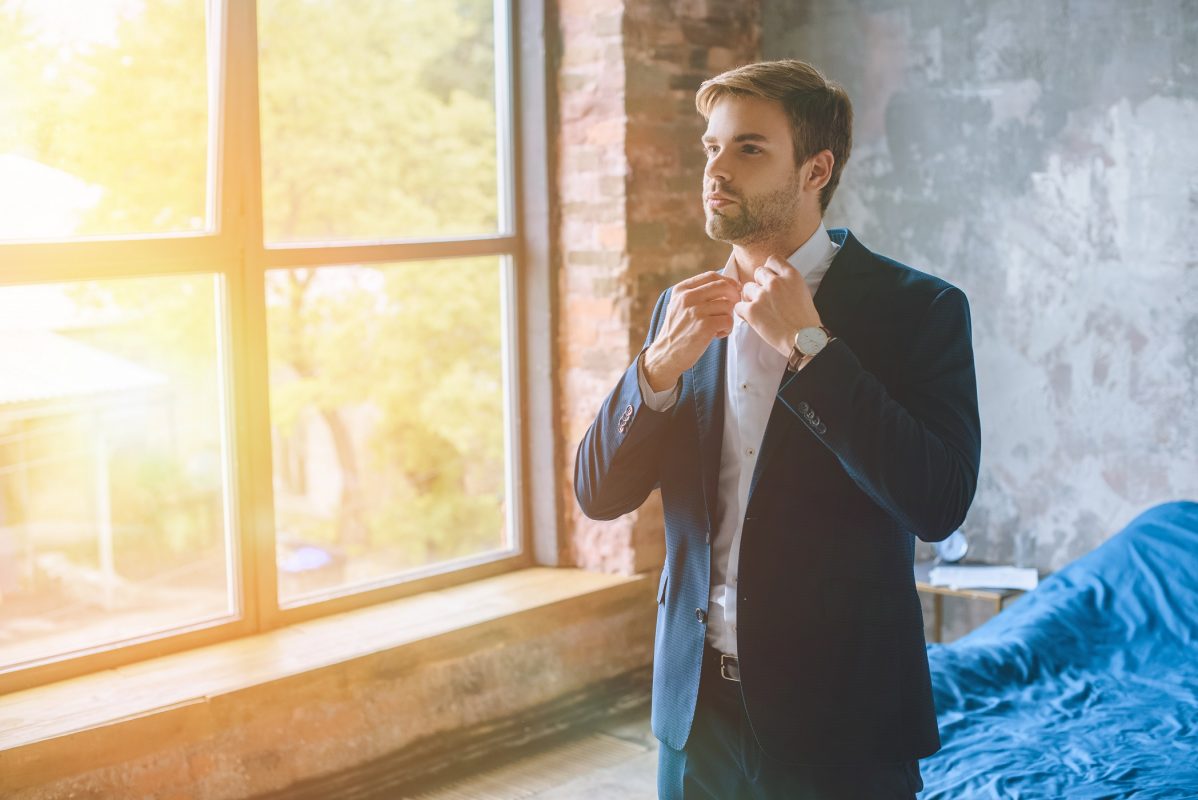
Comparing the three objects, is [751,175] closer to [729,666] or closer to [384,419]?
[729,666]

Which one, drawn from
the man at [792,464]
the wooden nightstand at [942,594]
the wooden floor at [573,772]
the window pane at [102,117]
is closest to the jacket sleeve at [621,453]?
the man at [792,464]

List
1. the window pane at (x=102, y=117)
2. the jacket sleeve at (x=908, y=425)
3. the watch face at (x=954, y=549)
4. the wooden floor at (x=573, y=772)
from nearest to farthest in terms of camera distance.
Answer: the jacket sleeve at (x=908, y=425), the window pane at (x=102, y=117), the wooden floor at (x=573, y=772), the watch face at (x=954, y=549)

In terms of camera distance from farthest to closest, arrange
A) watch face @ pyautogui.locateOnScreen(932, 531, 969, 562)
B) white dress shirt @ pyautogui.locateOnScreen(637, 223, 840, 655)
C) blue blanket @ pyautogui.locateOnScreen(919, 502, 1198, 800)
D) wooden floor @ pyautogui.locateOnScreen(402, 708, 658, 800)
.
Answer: watch face @ pyautogui.locateOnScreen(932, 531, 969, 562) < wooden floor @ pyautogui.locateOnScreen(402, 708, 658, 800) < blue blanket @ pyautogui.locateOnScreen(919, 502, 1198, 800) < white dress shirt @ pyautogui.locateOnScreen(637, 223, 840, 655)

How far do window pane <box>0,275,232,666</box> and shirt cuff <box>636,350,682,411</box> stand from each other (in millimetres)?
2063

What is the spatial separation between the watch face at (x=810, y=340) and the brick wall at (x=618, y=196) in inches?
103

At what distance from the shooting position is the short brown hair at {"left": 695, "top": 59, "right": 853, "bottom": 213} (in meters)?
1.85

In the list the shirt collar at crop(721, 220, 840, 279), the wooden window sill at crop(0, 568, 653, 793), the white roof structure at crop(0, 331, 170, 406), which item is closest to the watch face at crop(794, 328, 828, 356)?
the shirt collar at crop(721, 220, 840, 279)

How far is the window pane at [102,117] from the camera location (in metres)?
3.25

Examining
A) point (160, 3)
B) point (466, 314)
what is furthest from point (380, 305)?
point (160, 3)

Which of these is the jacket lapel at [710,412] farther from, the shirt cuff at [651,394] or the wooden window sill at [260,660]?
the wooden window sill at [260,660]

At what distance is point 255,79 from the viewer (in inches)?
144

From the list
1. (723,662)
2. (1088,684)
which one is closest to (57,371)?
(723,662)

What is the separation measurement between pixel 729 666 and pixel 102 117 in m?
2.44

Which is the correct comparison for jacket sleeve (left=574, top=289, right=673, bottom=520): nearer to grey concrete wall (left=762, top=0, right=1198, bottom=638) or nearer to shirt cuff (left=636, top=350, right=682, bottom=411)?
shirt cuff (left=636, top=350, right=682, bottom=411)
